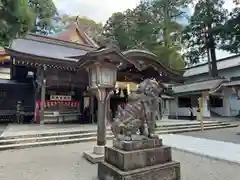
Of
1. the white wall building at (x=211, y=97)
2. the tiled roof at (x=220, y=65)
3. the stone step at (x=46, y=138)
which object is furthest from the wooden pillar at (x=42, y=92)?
the tiled roof at (x=220, y=65)

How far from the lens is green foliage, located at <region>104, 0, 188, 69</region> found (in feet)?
64.2

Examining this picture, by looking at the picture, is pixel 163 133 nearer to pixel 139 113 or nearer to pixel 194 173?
pixel 194 173

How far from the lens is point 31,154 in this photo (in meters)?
5.46

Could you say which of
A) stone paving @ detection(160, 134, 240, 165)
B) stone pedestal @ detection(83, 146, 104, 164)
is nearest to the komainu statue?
stone pedestal @ detection(83, 146, 104, 164)

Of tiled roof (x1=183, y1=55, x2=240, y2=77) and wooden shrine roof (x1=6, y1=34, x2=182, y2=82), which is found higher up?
tiled roof (x1=183, y1=55, x2=240, y2=77)

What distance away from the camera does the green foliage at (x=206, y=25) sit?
19688 millimetres

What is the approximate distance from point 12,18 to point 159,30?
56.7ft

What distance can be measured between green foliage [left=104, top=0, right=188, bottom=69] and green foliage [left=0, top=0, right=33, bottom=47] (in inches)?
566

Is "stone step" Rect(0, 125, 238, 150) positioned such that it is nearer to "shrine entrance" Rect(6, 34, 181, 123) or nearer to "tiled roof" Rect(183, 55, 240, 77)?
"shrine entrance" Rect(6, 34, 181, 123)

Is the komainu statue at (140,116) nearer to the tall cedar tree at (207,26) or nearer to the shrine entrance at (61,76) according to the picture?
the shrine entrance at (61,76)

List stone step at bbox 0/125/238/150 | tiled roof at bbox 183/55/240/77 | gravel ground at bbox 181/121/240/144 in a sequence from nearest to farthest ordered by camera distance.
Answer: stone step at bbox 0/125/238/150 → gravel ground at bbox 181/121/240/144 → tiled roof at bbox 183/55/240/77

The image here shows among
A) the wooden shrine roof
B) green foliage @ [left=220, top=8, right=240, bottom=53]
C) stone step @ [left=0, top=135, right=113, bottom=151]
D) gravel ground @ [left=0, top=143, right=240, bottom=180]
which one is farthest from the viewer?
green foliage @ [left=220, top=8, right=240, bottom=53]

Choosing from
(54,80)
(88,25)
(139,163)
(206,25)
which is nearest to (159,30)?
(206,25)

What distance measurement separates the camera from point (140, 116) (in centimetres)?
362
